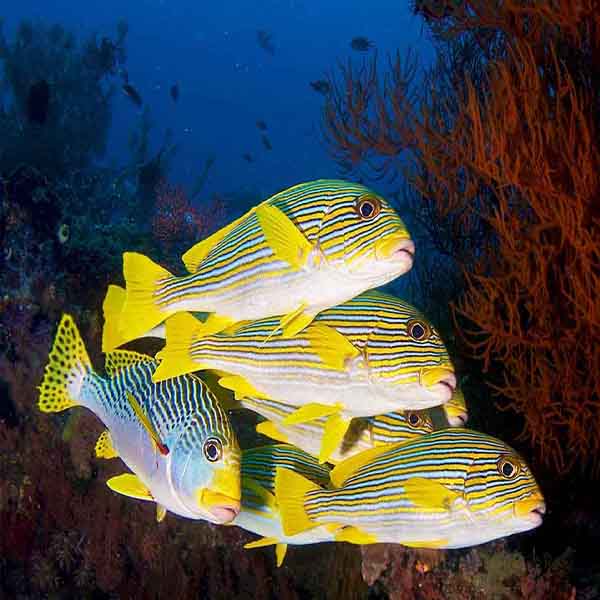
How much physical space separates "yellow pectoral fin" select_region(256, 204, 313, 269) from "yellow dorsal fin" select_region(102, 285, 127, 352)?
0.86 meters

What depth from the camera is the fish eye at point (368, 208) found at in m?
2.36

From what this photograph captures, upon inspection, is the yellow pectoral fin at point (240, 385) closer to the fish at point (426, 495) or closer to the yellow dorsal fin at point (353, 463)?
the fish at point (426, 495)

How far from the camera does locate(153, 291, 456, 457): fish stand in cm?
249

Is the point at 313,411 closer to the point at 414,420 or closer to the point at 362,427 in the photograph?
the point at 362,427

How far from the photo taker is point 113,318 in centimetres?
274

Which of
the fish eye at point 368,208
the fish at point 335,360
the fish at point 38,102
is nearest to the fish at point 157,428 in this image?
the fish at point 335,360

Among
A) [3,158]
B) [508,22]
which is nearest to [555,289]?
[508,22]

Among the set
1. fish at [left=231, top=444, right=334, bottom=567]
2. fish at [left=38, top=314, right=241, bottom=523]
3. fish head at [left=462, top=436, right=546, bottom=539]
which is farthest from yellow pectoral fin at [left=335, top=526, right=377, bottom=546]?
fish at [left=38, top=314, right=241, bottom=523]

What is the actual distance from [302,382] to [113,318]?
93cm

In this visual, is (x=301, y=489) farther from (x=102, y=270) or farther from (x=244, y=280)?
(x=102, y=270)

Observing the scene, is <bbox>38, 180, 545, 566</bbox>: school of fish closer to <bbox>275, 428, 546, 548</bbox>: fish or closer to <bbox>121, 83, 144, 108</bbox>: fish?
<bbox>275, 428, 546, 548</bbox>: fish

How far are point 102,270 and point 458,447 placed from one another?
5.20 m

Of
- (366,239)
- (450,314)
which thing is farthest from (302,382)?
(450,314)

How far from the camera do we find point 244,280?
2.58 metres
